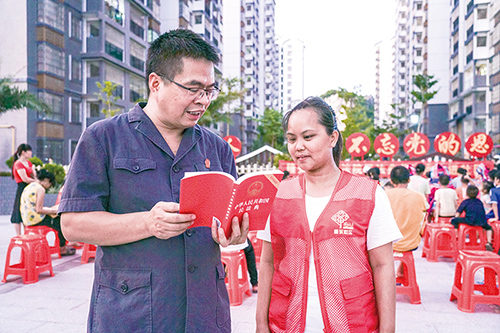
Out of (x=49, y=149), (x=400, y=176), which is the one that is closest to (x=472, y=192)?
(x=400, y=176)

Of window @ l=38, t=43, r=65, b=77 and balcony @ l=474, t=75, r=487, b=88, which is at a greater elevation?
balcony @ l=474, t=75, r=487, b=88

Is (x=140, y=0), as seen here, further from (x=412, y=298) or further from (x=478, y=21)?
(x=412, y=298)

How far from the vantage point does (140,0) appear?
86.1 feet

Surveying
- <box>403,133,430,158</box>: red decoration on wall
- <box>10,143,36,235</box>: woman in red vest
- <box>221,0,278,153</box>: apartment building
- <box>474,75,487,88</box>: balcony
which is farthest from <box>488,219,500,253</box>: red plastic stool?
<box>221,0,278,153</box>: apartment building

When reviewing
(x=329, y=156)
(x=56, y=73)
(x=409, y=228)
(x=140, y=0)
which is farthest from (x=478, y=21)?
(x=329, y=156)

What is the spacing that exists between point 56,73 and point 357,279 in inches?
786

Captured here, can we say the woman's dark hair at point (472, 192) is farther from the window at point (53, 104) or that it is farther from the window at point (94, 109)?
the window at point (94, 109)

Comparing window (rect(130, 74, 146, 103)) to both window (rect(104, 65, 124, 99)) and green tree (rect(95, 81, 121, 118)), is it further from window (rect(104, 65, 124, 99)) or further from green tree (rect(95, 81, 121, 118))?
green tree (rect(95, 81, 121, 118))

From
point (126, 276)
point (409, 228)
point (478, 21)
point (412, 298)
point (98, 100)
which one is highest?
point (478, 21)

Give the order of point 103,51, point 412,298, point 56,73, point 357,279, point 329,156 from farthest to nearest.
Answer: point 103,51, point 56,73, point 412,298, point 329,156, point 357,279

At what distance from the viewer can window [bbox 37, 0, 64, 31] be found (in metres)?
17.5

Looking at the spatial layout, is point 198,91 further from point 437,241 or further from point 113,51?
point 113,51

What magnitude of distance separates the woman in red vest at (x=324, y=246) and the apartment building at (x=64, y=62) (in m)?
17.6

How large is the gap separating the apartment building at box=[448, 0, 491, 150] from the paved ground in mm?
27501
